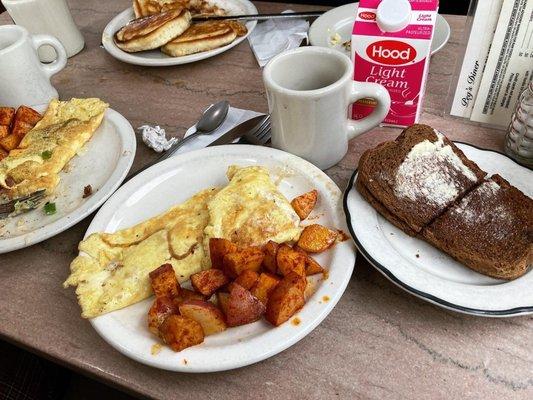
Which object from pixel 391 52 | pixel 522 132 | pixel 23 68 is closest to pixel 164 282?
pixel 391 52

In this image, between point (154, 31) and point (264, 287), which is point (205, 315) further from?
point (154, 31)

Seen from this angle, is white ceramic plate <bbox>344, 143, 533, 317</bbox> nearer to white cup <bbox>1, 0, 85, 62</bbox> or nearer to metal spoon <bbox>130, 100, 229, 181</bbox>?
metal spoon <bbox>130, 100, 229, 181</bbox>

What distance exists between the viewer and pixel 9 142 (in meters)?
1.25

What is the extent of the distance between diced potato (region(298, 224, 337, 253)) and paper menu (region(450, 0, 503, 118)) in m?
0.54

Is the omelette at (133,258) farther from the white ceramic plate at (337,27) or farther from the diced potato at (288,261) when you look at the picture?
the white ceramic plate at (337,27)

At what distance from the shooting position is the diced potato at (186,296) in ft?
2.56

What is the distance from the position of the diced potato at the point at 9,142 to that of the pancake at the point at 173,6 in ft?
2.39

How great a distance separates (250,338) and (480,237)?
0.45 meters

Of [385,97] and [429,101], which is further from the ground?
[385,97]

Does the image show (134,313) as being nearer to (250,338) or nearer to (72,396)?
(250,338)

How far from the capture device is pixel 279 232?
854mm

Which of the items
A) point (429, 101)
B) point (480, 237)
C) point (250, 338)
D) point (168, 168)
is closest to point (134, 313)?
point (250, 338)

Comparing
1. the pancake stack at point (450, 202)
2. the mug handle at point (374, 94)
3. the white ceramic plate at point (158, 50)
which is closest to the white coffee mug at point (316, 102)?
the mug handle at point (374, 94)

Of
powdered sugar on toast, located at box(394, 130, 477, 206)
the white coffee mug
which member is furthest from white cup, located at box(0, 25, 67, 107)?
powdered sugar on toast, located at box(394, 130, 477, 206)
